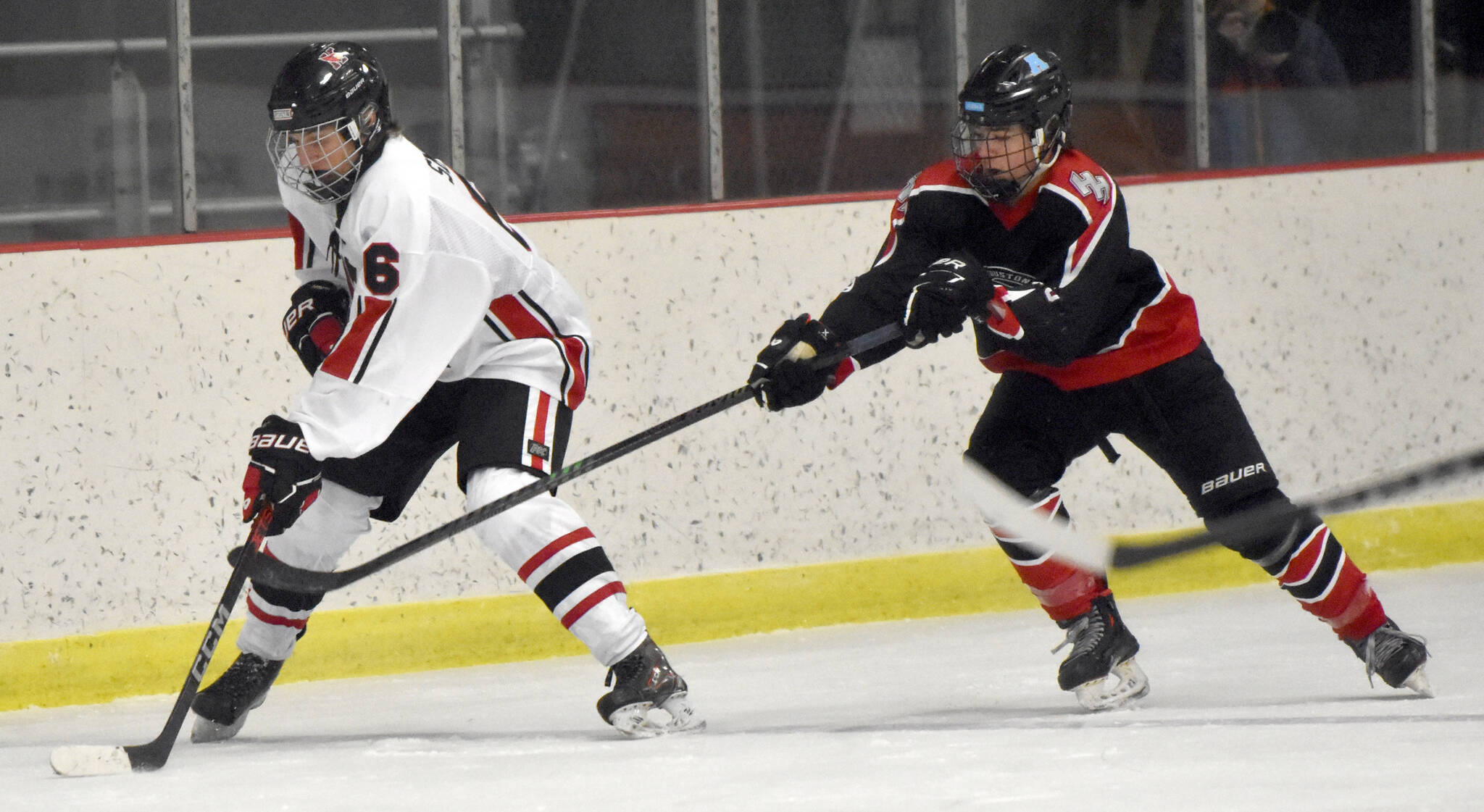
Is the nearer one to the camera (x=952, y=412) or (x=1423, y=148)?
(x=952, y=412)

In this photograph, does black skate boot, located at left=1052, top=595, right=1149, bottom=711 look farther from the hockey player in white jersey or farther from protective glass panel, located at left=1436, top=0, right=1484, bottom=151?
protective glass panel, located at left=1436, top=0, right=1484, bottom=151

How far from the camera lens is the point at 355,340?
2.51 m

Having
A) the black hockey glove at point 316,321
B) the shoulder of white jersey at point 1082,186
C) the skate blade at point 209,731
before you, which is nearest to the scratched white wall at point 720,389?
the skate blade at point 209,731

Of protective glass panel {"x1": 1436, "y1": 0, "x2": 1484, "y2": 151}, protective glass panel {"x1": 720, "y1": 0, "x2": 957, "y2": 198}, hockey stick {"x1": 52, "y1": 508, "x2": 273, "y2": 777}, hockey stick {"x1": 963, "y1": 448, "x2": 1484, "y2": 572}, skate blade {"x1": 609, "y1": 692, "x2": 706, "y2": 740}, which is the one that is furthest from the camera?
protective glass panel {"x1": 1436, "y1": 0, "x2": 1484, "y2": 151}

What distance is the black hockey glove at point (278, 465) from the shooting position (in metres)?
2.48

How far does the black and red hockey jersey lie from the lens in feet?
8.57

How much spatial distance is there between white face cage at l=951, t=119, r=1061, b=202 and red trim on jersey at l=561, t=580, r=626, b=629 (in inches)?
29.9

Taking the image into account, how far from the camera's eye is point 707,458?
3682 mm

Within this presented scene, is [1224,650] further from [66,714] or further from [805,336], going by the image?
[66,714]

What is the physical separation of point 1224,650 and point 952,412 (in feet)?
2.79

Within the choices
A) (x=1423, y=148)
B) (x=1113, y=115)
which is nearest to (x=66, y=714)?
(x=1113, y=115)

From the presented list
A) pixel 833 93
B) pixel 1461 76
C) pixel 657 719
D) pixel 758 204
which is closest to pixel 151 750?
pixel 657 719

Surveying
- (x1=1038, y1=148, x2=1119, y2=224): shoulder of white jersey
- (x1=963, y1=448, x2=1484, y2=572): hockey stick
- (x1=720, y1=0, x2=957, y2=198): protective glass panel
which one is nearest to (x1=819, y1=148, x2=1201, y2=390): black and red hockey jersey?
(x1=1038, y1=148, x2=1119, y2=224): shoulder of white jersey

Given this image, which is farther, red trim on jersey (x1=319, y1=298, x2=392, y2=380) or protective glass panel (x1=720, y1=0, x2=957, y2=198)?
protective glass panel (x1=720, y1=0, x2=957, y2=198)
